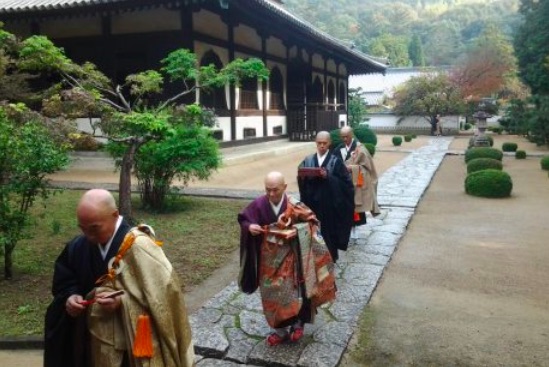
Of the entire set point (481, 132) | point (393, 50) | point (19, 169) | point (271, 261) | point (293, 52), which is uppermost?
point (393, 50)

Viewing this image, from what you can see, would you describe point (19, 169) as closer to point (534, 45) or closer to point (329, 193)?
point (329, 193)

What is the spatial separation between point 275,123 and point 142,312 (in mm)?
17801

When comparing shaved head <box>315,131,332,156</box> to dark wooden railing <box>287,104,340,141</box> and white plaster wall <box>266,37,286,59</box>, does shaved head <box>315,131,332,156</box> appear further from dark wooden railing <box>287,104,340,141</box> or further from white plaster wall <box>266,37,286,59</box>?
dark wooden railing <box>287,104,340,141</box>

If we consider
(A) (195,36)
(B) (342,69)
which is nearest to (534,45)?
(B) (342,69)

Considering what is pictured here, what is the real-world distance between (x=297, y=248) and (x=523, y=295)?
9.26ft

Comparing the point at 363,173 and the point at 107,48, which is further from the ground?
the point at 107,48

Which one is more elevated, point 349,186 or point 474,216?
point 349,186

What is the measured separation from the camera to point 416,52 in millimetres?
71562

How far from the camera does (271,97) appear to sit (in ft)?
63.1

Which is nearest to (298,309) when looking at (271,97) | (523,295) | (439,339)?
(439,339)

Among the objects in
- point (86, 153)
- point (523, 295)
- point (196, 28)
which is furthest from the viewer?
point (86, 153)

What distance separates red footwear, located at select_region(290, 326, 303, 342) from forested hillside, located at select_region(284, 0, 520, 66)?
216 feet

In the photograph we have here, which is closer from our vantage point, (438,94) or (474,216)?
(474,216)

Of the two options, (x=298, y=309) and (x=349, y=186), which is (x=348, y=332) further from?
(x=349, y=186)
